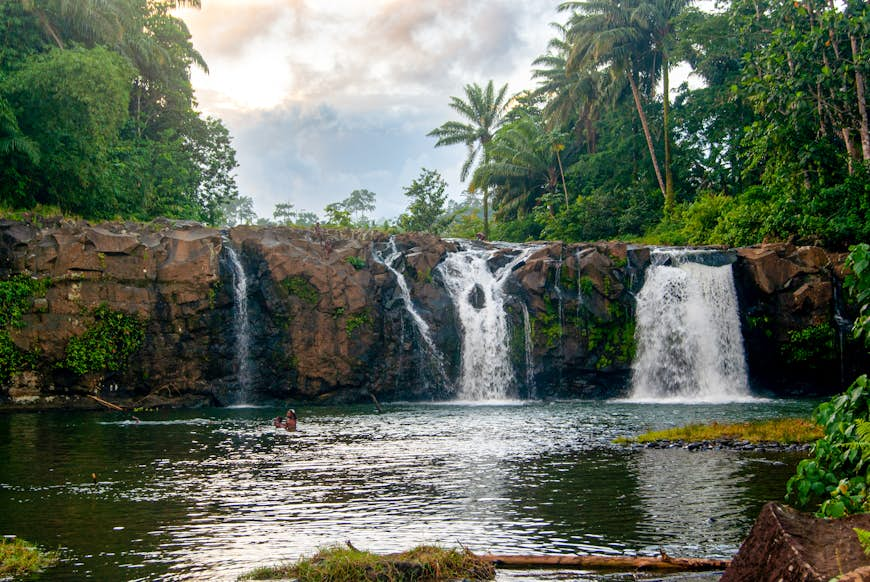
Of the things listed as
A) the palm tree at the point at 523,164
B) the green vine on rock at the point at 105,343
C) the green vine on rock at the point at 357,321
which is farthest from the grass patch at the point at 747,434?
the palm tree at the point at 523,164

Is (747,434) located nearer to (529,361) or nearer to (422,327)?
(529,361)

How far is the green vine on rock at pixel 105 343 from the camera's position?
99.1ft

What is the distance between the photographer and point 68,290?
3031 cm

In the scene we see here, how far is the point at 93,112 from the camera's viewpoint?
3388 centimetres

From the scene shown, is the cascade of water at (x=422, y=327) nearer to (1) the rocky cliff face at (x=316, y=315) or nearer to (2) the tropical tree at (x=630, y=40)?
(1) the rocky cliff face at (x=316, y=315)

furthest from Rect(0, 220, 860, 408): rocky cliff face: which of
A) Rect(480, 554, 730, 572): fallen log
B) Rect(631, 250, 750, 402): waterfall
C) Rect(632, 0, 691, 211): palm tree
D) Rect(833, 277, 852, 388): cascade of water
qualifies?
Rect(480, 554, 730, 572): fallen log

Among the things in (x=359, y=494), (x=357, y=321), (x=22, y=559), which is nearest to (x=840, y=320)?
(x=357, y=321)

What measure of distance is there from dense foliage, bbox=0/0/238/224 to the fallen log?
1214 inches

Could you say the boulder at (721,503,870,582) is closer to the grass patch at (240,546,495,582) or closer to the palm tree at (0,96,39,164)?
the grass patch at (240,546,495,582)

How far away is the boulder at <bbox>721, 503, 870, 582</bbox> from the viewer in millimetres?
4629

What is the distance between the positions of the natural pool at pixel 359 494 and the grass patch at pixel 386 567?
1.35 feet

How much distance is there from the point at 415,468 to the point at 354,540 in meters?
5.52

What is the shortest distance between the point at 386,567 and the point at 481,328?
26.9 metres

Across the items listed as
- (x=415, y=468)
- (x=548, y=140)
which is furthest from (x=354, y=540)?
(x=548, y=140)
